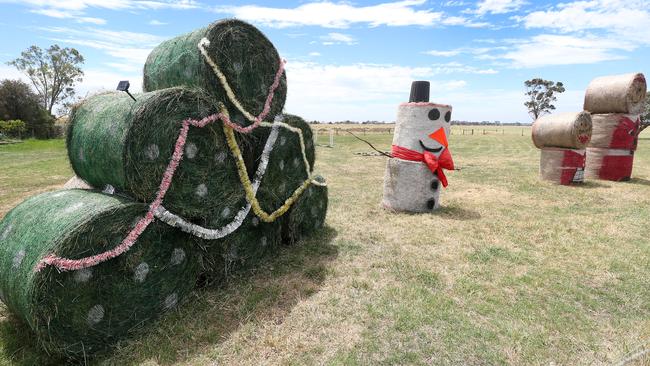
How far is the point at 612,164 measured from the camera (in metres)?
12.1

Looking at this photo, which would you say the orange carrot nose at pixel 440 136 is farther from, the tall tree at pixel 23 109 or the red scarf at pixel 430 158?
the tall tree at pixel 23 109

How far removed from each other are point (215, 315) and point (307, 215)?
2572 mm

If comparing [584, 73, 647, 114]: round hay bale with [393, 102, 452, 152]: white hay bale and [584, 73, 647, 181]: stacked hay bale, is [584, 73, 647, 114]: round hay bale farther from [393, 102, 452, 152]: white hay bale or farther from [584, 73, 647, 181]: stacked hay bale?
[393, 102, 452, 152]: white hay bale

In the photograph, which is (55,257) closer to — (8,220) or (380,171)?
(8,220)

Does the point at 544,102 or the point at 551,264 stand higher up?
the point at 544,102

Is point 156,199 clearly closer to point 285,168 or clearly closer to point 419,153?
point 285,168

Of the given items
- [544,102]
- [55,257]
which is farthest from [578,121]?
[544,102]

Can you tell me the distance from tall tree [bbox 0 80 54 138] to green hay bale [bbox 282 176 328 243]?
39.8 metres

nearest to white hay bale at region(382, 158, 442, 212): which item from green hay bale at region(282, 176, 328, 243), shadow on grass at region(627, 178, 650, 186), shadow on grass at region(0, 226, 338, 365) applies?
green hay bale at region(282, 176, 328, 243)

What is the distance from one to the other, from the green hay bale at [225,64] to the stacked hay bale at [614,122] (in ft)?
37.7

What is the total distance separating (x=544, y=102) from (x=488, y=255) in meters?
78.2

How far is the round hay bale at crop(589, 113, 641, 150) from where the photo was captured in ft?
38.7

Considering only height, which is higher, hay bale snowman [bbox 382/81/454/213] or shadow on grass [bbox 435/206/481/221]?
hay bale snowman [bbox 382/81/454/213]

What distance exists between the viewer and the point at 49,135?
120ft
